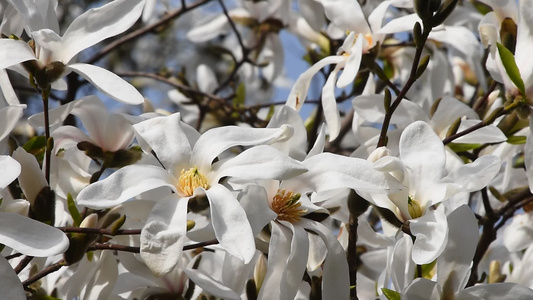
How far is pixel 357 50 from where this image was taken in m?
0.83

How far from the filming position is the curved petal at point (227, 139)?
25.0 inches

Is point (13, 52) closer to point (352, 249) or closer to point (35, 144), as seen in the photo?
point (35, 144)

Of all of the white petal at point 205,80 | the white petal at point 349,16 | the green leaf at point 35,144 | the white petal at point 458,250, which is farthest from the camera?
the white petal at point 205,80

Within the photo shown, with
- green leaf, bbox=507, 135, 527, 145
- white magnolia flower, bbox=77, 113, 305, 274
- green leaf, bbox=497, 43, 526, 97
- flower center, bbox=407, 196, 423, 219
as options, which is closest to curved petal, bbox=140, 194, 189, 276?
white magnolia flower, bbox=77, 113, 305, 274

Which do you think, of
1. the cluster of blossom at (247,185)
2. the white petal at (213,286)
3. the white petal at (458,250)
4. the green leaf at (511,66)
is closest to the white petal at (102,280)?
the cluster of blossom at (247,185)

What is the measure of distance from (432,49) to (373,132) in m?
0.40

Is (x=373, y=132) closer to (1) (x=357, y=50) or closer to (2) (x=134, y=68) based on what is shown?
(1) (x=357, y=50)

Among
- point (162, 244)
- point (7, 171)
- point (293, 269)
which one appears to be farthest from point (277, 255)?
point (7, 171)

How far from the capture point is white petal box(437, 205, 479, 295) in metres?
0.65

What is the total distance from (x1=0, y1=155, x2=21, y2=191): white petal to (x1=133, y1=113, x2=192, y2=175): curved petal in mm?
111

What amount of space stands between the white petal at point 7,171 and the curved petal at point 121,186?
0.19ft

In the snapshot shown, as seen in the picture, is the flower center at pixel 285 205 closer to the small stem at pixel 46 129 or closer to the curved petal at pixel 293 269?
the curved petal at pixel 293 269

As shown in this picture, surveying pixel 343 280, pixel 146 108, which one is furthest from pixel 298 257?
pixel 146 108

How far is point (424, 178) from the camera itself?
0.66 meters
